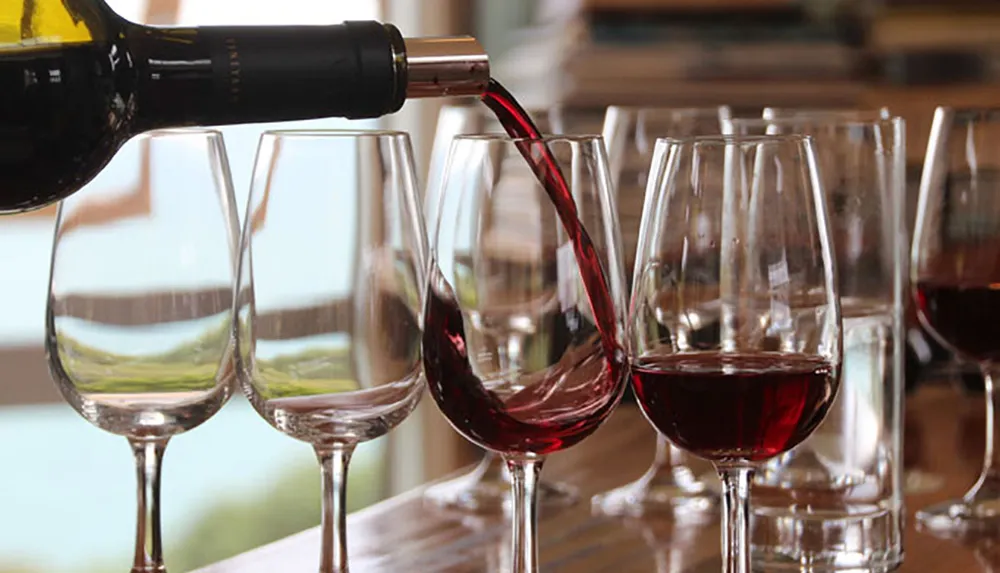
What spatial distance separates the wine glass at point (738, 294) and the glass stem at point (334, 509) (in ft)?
0.53

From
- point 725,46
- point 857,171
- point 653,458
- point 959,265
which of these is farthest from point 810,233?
point 725,46

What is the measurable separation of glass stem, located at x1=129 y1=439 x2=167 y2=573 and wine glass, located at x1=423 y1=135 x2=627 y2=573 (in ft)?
0.61

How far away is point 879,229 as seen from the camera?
1.00 metres

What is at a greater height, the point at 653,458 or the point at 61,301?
the point at 61,301

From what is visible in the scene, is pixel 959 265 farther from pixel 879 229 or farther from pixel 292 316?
pixel 292 316

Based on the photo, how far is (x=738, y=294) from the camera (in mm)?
806

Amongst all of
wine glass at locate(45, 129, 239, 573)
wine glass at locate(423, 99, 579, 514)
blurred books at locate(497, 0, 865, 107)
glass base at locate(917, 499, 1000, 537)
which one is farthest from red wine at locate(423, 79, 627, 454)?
blurred books at locate(497, 0, 865, 107)

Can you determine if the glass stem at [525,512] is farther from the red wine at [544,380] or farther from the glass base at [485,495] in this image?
the glass base at [485,495]

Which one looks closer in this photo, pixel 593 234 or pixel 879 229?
pixel 593 234

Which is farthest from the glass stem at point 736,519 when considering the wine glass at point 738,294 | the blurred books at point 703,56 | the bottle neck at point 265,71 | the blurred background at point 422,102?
the blurred books at point 703,56

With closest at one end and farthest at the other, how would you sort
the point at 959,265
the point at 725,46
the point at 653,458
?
the point at 959,265, the point at 653,458, the point at 725,46

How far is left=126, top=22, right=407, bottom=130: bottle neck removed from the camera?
779 mm

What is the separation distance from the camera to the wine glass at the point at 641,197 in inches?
44.4

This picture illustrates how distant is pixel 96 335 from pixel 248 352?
107 millimetres
